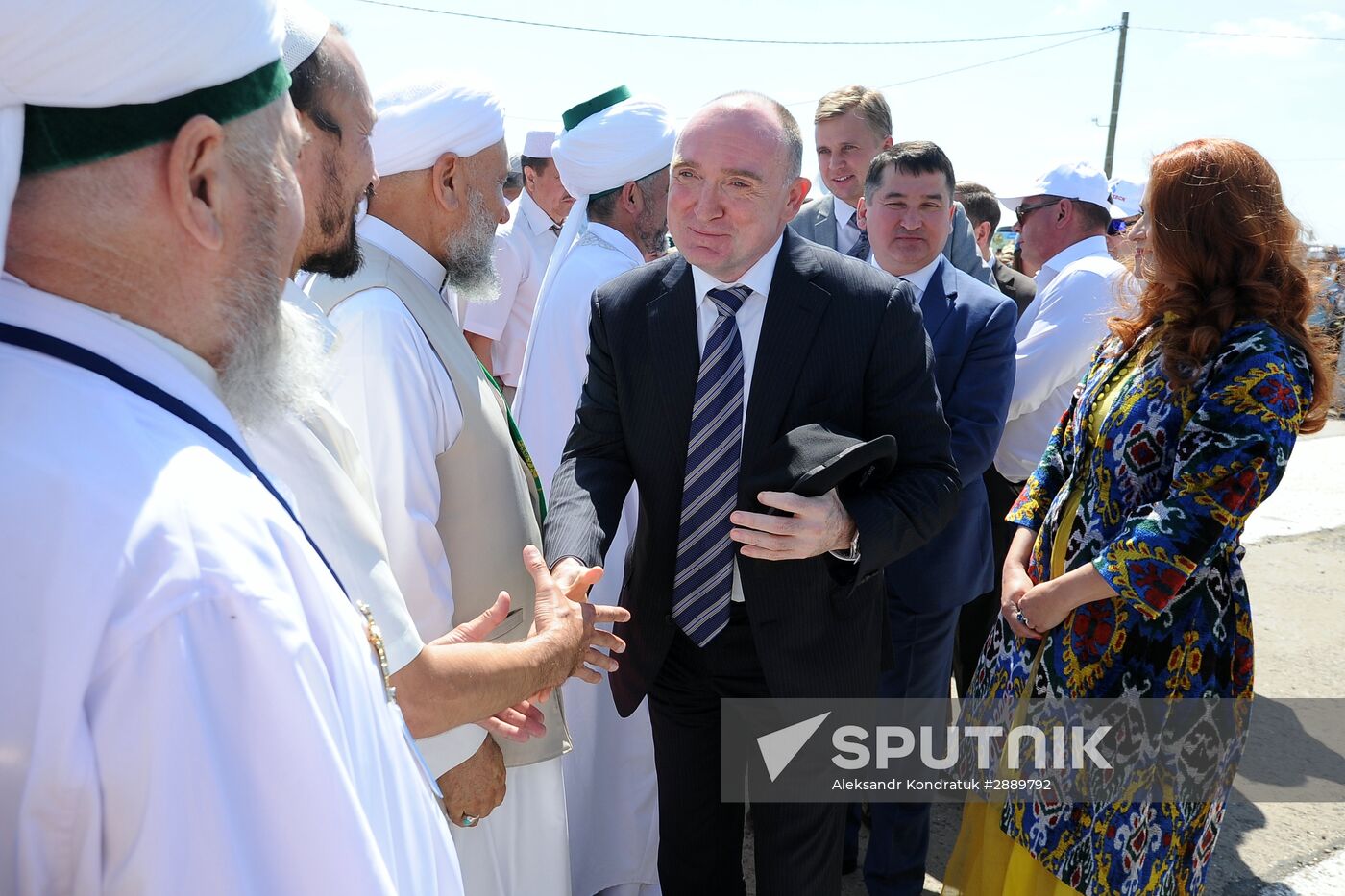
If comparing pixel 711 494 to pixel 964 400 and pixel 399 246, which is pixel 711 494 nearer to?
pixel 399 246

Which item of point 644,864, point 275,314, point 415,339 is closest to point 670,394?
point 415,339

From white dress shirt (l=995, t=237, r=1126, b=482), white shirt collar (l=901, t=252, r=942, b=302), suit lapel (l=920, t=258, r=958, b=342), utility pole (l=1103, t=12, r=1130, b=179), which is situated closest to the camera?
suit lapel (l=920, t=258, r=958, b=342)

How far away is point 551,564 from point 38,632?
5.22 ft

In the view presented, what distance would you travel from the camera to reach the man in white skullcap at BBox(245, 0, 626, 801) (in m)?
1.38

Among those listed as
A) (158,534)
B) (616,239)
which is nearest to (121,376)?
(158,534)

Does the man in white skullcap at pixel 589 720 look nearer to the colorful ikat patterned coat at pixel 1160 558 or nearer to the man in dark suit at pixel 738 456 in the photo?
the man in dark suit at pixel 738 456

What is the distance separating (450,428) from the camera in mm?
2197

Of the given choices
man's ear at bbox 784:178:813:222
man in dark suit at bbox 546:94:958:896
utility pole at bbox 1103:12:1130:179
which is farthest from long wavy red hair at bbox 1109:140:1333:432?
utility pole at bbox 1103:12:1130:179

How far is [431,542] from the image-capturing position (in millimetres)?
2148

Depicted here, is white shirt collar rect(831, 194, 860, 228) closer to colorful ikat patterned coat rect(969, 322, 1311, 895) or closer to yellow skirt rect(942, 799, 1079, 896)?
colorful ikat patterned coat rect(969, 322, 1311, 895)

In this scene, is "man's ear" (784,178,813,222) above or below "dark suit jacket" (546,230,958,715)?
above

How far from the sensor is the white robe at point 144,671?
784mm

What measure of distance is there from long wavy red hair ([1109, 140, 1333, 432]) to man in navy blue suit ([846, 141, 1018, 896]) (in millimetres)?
829

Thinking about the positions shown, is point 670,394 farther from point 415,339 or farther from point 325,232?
point 325,232
